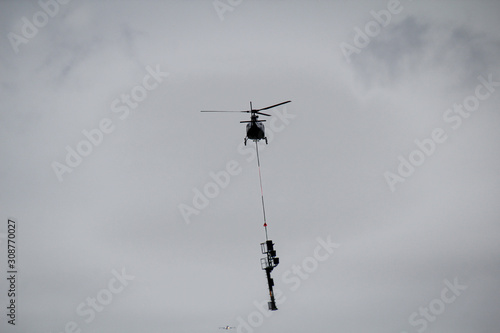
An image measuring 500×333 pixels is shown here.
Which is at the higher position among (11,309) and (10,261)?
Result: (10,261)

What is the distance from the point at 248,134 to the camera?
90.7 ft

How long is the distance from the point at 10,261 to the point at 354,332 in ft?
511

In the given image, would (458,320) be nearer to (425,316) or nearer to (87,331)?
(425,316)

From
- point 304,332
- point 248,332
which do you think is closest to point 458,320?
point 304,332

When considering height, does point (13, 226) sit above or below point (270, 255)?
above

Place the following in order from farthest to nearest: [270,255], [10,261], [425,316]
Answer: [425,316]
[10,261]
[270,255]

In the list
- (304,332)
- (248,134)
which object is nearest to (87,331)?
(304,332)

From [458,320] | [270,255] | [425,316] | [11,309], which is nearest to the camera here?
[270,255]

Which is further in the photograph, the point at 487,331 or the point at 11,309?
the point at 487,331

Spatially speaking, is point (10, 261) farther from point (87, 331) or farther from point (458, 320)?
point (458, 320)

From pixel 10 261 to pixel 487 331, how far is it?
18113 cm

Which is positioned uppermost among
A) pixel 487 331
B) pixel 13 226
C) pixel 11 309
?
pixel 13 226

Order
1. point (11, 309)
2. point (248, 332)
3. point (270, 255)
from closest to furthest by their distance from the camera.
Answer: point (270, 255) → point (11, 309) → point (248, 332)

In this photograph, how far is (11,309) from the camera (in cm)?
2933
